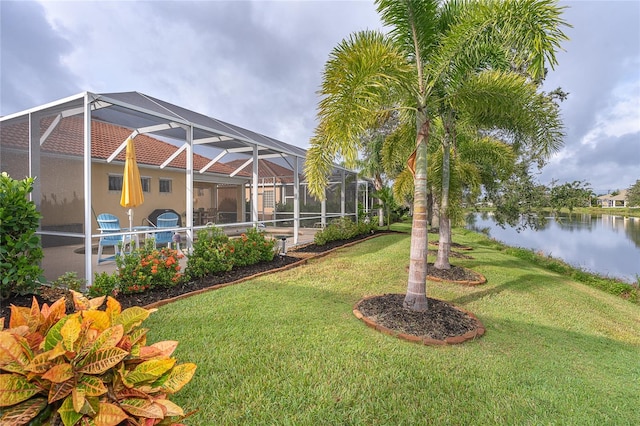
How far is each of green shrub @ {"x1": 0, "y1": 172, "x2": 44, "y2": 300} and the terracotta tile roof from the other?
3.82ft

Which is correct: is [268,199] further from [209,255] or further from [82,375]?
[82,375]

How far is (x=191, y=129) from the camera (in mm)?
6238

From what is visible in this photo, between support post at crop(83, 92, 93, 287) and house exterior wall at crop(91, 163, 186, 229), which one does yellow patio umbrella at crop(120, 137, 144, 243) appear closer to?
support post at crop(83, 92, 93, 287)

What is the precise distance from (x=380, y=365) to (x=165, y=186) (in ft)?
38.3

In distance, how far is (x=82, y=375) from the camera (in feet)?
3.36

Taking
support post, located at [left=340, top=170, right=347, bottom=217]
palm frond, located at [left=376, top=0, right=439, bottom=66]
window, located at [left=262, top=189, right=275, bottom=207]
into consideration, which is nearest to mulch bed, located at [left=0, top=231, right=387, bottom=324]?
palm frond, located at [left=376, top=0, right=439, bottom=66]

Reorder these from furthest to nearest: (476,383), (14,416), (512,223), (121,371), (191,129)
Result: (512,223)
(191,129)
(476,383)
(121,371)
(14,416)

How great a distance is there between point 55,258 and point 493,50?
315 inches

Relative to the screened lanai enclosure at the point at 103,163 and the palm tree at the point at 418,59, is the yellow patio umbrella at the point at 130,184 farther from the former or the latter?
the palm tree at the point at 418,59

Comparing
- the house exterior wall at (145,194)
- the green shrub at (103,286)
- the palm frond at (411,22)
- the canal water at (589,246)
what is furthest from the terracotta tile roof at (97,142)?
the canal water at (589,246)

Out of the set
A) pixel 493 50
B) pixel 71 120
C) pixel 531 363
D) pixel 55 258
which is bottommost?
pixel 531 363

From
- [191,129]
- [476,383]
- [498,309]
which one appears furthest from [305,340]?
[191,129]

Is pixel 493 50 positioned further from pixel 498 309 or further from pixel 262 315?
pixel 262 315

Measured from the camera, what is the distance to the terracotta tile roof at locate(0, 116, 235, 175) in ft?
16.3
